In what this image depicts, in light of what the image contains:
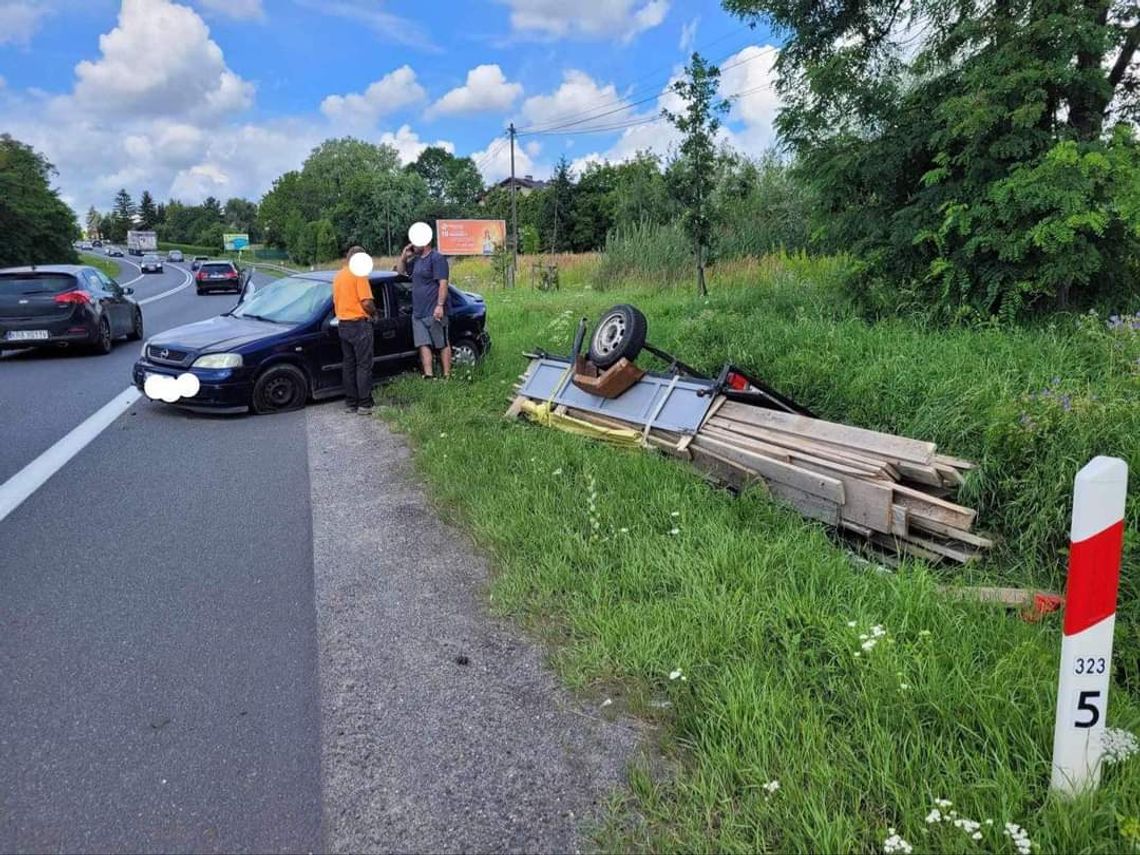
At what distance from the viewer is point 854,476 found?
181 inches

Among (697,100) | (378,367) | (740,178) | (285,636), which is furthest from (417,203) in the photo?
(285,636)

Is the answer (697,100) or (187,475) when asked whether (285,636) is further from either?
(697,100)

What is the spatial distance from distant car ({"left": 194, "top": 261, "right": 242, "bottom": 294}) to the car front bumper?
28.9 m

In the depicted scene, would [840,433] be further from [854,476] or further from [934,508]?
[934,508]

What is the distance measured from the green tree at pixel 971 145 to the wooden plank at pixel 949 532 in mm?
3920

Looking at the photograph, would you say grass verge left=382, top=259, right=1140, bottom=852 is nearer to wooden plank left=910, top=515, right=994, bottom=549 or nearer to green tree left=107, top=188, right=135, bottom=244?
wooden plank left=910, top=515, right=994, bottom=549

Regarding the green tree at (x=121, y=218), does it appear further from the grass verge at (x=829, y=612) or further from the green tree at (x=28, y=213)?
the grass verge at (x=829, y=612)

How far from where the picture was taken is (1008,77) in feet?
23.2

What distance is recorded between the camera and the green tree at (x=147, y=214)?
161875 mm

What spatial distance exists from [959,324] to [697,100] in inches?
324

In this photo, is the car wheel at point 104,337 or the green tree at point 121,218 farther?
the green tree at point 121,218

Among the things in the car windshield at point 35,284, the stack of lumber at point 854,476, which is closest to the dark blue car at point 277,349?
the car windshield at point 35,284

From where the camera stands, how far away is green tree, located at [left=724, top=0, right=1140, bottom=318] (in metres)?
7.01

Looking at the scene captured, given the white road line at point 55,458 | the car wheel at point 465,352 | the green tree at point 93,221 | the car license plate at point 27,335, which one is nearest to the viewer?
the white road line at point 55,458
